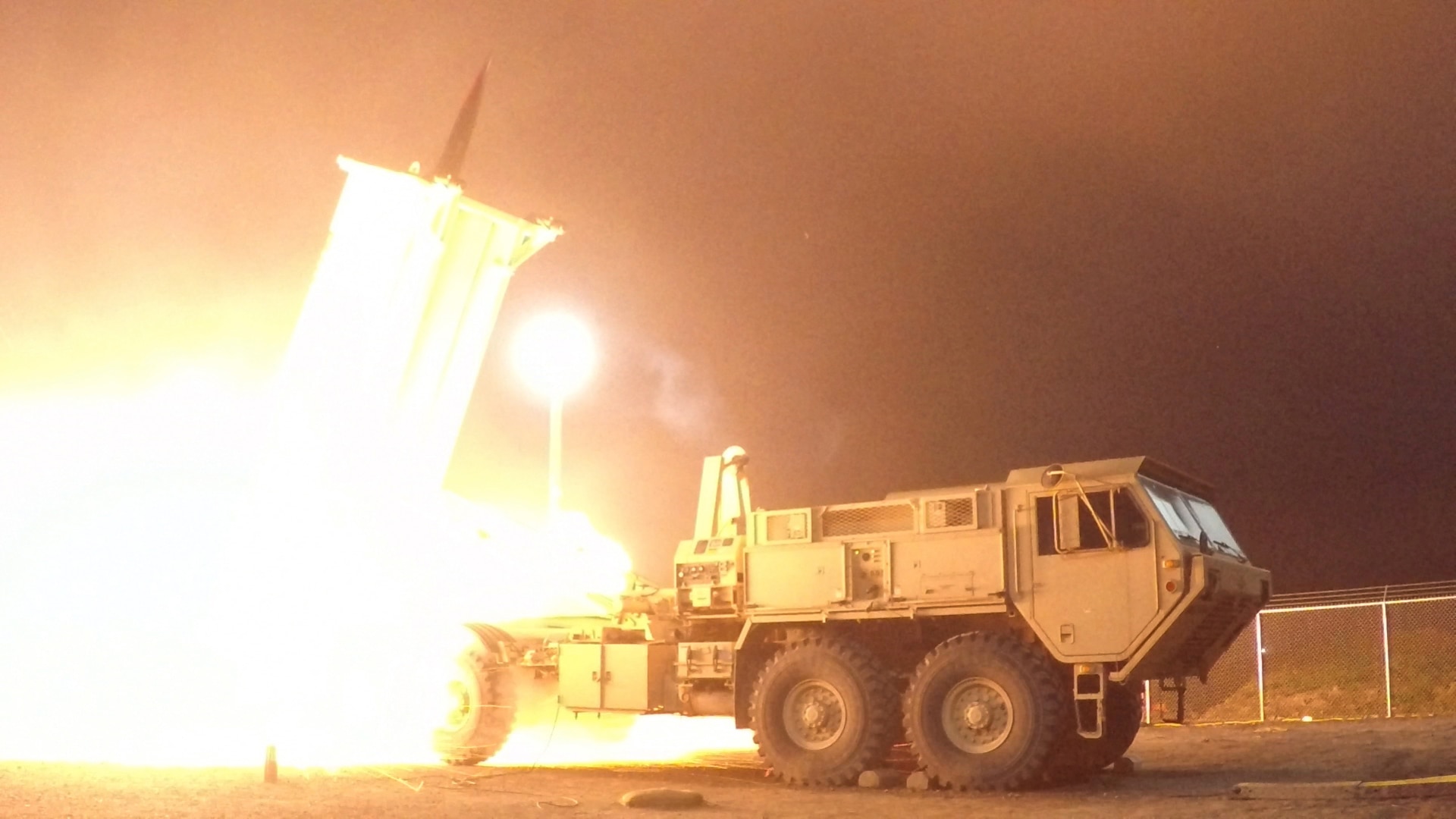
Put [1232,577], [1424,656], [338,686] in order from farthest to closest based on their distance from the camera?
1. [1424,656]
2. [338,686]
3. [1232,577]

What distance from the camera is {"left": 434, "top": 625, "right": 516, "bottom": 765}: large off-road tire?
17812 millimetres

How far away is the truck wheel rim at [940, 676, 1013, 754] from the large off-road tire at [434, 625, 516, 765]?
6.26m

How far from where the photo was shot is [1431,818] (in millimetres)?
10555

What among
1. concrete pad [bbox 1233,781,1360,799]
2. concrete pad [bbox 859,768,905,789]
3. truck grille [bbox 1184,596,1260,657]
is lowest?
concrete pad [bbox 859,768,905,789]

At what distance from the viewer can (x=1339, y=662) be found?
26.2 metres

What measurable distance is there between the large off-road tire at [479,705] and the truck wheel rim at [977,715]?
6261 millimetres

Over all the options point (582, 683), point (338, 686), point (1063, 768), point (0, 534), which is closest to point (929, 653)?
point (1063, 768)

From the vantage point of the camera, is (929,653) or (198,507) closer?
(929,653)

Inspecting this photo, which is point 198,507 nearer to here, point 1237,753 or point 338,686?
point 338,686

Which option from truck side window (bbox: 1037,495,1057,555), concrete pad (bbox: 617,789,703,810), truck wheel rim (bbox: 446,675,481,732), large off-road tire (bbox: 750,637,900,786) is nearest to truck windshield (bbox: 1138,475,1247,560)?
truck side window (bbox: 1037,495,1057,555)

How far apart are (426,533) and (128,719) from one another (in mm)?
4870

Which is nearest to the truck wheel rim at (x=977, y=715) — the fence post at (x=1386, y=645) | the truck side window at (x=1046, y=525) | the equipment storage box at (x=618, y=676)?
the truck side window at (x=1046, y=525)

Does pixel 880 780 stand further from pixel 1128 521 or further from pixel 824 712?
pixel 1128 521

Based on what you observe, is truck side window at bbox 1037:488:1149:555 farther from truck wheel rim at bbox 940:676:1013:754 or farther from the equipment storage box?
the equipment storage box
